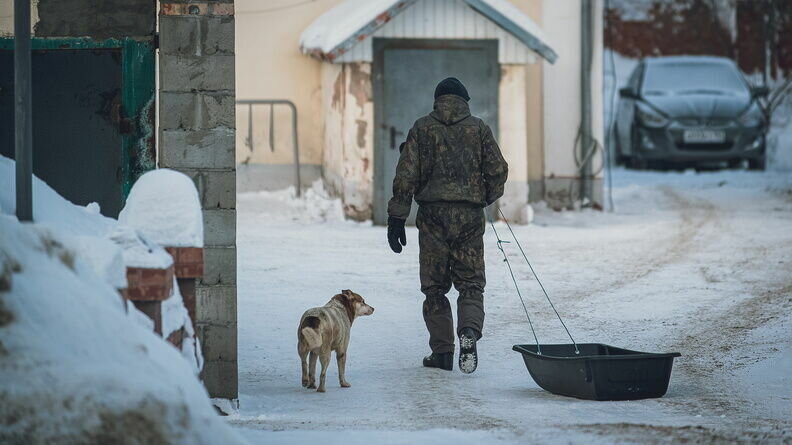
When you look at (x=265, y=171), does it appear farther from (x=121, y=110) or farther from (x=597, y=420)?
(x=597, y=420)

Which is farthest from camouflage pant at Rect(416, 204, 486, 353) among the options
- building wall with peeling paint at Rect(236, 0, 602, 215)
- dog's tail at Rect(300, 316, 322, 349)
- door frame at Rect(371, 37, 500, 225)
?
building wall with peeling paint at Rect(236, 0, 602, 215)

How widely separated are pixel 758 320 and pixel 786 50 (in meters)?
25.6

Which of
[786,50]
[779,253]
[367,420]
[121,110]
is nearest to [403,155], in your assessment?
[121,110]

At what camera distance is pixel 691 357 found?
929 cm

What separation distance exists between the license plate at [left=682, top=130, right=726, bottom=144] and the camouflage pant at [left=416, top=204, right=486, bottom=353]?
571 inches

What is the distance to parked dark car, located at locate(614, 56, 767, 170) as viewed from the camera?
22.8m

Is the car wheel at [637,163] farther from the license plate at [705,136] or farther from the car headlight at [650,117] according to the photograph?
the license plate at [705,136]

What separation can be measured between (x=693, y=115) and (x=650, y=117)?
700 mm

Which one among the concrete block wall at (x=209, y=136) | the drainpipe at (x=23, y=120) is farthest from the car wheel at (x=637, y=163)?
the drainpipe at (x=23, y=120)

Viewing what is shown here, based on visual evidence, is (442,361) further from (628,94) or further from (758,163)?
(758,163)

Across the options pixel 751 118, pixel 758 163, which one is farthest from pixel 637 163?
pixel 751 118

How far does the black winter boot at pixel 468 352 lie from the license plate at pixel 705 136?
48.5 feet

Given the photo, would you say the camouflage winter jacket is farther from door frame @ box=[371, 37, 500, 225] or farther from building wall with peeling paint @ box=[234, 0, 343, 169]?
building wall with peeling paint @ box=[234, 0, 343, 169]

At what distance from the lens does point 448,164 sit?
8945 millimetres
